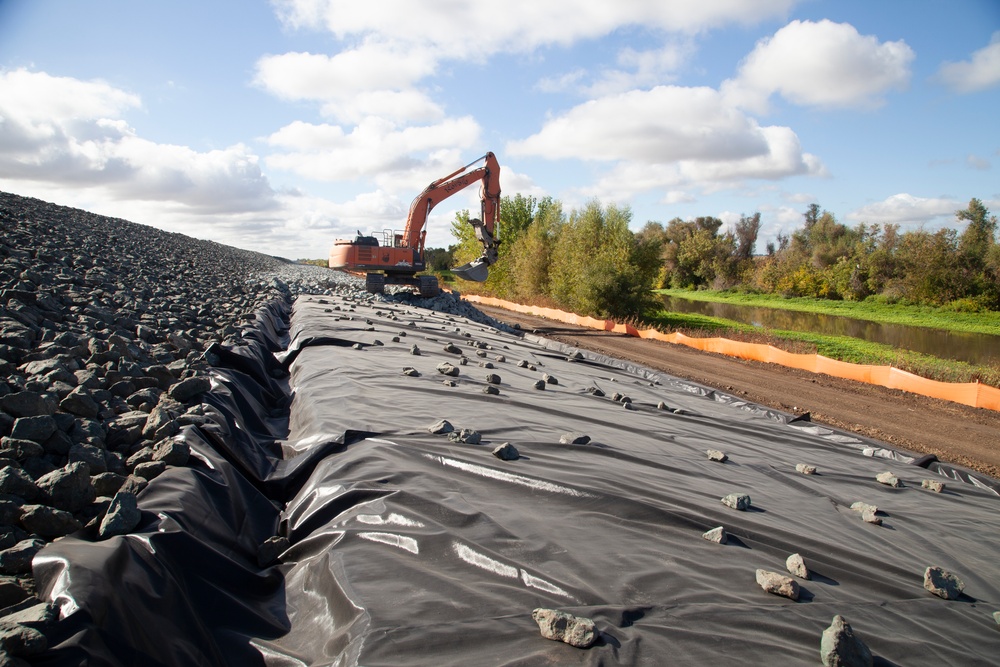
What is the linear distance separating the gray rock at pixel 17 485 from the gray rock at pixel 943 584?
4063 millimetres

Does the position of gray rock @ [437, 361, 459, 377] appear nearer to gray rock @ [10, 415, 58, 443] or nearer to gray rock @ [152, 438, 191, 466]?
gray rock @ [152, 438, 191, 466]

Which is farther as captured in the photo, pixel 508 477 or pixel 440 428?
pixel 440 428

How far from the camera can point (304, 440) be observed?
413 centimetres

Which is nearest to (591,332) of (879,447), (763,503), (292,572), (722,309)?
(879,447)

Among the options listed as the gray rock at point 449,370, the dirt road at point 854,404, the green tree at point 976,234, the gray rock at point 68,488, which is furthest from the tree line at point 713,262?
the gray rock at point 68,488

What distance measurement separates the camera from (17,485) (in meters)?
2.45

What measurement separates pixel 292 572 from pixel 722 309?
4263 cm

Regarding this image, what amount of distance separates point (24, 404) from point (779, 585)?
3.96 m

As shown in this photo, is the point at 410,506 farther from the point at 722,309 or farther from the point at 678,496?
the point at 722,309

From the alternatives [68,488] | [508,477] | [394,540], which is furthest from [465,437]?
[68,488]

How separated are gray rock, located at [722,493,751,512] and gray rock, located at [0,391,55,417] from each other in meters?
3.95

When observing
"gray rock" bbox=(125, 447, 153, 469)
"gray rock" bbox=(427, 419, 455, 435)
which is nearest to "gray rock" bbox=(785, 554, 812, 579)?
"gray rock" bbox=(427, 419, 455, 435)

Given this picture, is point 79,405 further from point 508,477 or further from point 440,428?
point 508,477

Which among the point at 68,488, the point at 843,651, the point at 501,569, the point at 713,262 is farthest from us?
the point at 713,262
